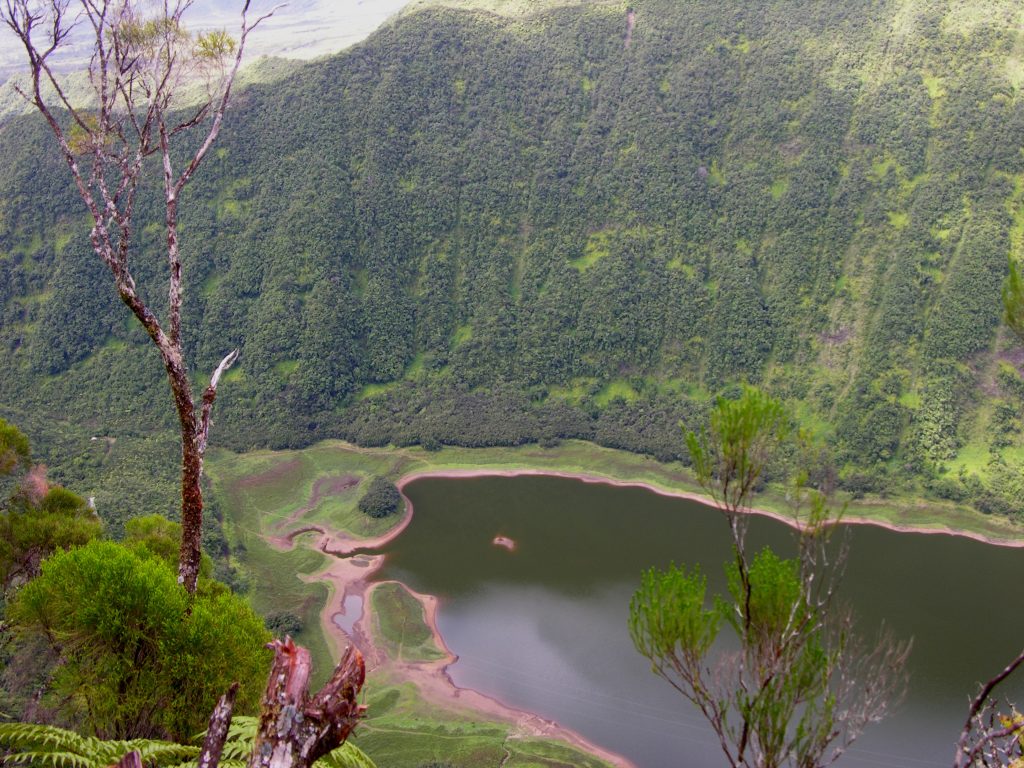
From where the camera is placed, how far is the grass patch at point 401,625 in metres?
41.5

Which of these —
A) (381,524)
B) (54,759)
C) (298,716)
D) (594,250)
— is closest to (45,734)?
(54,759)

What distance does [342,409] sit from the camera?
68.8m

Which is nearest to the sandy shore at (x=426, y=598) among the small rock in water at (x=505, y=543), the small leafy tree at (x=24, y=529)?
the small rock in water at (x=505, y=543)

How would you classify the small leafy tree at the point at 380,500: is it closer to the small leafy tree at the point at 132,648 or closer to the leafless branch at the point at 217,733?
the small leafy tree at the point at 132,648

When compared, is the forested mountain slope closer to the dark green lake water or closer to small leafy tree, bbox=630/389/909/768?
the dark green lake water

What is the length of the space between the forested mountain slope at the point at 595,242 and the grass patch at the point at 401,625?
19.9 m

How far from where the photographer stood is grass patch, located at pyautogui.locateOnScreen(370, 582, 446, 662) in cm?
4147

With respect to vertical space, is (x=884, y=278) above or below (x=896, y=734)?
above

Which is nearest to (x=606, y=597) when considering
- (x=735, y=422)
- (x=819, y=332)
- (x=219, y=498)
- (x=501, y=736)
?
(x=501, y=736)

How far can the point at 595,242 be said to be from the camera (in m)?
76.4

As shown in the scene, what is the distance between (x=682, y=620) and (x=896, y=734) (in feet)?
102

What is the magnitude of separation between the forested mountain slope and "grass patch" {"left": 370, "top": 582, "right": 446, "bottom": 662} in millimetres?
19868

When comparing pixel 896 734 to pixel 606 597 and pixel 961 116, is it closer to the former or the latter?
pixel 606 597

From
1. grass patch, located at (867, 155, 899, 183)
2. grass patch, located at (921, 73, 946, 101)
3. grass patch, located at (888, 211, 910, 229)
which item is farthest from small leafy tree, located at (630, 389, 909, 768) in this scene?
grass patch, located at (921, 73, 946, 101)
